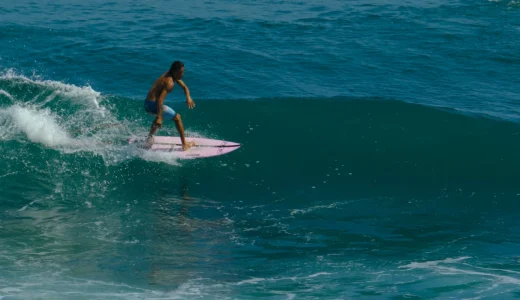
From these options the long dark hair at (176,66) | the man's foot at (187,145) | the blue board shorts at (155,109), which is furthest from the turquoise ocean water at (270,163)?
the long dark hair at (176,66)

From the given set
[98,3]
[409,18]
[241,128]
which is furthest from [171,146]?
[98,3]

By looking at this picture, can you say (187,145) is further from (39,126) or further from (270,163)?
(39,126)

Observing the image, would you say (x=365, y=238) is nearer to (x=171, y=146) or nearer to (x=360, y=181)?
(x=360, y=181)

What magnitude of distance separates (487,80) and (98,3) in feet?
52.2

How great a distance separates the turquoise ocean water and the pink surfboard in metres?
0.25

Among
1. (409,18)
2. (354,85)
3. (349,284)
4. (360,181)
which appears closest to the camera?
(349,284)

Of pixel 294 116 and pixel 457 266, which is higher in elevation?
pixel 294 116

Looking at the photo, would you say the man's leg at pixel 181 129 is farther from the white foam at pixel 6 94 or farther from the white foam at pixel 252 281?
the white foam at pixel 6 94

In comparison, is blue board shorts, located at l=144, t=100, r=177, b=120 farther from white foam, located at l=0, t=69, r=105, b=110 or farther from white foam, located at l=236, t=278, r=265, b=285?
white foam, located at l=236, t=278, r=265, b=285

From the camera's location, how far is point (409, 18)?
25.4 metres

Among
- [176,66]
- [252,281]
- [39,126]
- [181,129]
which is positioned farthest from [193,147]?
[252,281]

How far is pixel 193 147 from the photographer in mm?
14844

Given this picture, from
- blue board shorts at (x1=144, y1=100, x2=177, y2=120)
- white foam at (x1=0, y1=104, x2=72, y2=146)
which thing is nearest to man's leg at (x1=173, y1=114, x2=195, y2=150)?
blue board shorts at (x1=144, y1=100, x2=177, y2=120)

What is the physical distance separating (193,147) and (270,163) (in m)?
1.65
